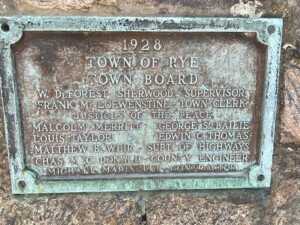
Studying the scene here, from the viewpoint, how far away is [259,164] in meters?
1.34

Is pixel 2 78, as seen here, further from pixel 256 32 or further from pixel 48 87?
pixel 256 32

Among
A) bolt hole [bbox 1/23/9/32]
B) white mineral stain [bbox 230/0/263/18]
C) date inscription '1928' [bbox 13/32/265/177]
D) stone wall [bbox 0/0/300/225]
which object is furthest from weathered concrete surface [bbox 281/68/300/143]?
bolt hole [bbox 1/23/9/32]

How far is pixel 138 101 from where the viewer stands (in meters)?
1.26

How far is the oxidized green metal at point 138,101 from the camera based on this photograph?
1201mm

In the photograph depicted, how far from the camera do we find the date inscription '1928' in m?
1.22

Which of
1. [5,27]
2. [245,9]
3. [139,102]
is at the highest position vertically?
[245,9]

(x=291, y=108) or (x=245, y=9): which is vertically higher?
(x=245, y=9)

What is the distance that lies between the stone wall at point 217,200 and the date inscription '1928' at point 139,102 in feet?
0.33

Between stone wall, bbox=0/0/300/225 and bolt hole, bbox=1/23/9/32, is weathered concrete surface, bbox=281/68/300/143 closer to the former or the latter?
stone wall, bbox=0/0/300/225

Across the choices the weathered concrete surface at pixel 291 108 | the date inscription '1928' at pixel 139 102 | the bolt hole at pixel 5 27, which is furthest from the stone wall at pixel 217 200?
the bolt hole at pixel 5 27

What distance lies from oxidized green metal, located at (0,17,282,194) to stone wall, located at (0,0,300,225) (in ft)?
0.16

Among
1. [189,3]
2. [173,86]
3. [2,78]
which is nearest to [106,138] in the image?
[173,86]

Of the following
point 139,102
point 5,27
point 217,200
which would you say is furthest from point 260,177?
point 5,27

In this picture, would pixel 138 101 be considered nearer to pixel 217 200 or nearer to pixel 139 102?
pixel 139 102
